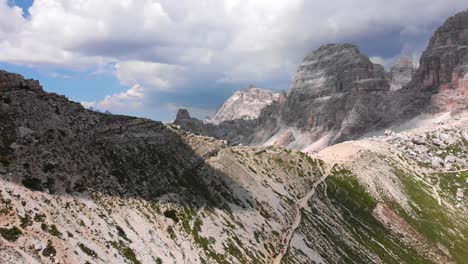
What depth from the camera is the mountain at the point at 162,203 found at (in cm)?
5834

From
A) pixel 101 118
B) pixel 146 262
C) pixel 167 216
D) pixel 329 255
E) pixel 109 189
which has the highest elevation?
pixel 101 118

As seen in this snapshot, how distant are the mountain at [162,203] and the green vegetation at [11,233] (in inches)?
4.6

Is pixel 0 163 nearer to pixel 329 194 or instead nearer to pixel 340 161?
pixel 329 194

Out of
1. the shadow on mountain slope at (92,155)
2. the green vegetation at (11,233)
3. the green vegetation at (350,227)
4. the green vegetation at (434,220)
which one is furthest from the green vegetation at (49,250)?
the green vegetation at (434,220)

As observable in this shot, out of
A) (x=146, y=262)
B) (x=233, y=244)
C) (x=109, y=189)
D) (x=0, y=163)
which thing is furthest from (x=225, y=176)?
(x=0, y=163)

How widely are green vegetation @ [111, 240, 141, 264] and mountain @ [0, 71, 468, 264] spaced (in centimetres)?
20

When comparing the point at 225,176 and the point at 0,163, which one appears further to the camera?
the point at 225,176

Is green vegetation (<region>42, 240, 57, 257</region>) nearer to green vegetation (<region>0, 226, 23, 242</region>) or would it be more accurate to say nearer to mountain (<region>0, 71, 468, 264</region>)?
mountain (<region>0, 71, 468, 264</region>)

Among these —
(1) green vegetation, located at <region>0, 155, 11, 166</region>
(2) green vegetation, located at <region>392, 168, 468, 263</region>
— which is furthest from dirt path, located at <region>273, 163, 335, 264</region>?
(1) green vegetation, located at <region>0, 155, 11, 166</region>

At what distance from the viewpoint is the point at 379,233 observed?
452 feet

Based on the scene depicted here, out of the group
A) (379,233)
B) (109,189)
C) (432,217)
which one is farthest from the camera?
(432,217)

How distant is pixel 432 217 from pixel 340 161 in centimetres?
4112

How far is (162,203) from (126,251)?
18.7 metres

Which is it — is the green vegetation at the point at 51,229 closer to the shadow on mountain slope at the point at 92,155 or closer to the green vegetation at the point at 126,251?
the green vegetation at the point at 126,251
